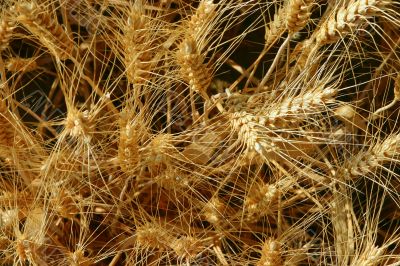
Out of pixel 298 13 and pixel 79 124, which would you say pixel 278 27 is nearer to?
pixel 298 13

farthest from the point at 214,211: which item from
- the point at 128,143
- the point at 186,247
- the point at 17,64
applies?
the point at 17,64

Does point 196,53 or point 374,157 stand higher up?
point 196,53

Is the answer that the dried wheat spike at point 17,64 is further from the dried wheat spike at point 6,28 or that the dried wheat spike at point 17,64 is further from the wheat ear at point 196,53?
the wheat ear at point 196,53

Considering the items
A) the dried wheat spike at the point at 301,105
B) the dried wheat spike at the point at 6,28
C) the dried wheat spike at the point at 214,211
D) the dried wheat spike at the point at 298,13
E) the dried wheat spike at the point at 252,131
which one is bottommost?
the dried wheat spike at the point at 214,211

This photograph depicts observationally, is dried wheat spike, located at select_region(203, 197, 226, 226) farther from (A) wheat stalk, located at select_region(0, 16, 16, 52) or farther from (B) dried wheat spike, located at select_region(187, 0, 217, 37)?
(A) wheat stalk, located at select_region(0, 16, 16, 52)

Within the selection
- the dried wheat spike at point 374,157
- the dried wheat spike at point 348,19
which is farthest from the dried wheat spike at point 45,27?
the dried wheat spike at point 374,157

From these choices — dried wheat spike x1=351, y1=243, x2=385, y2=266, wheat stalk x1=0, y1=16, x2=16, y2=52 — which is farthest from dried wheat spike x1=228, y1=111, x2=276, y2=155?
wheat stalk x1=0, y1=16, x2=16, y2=52
